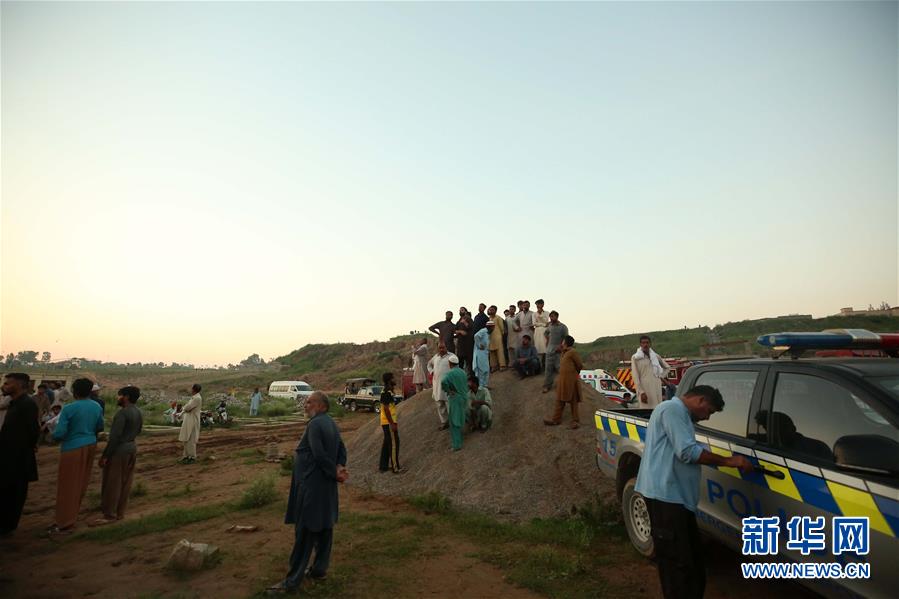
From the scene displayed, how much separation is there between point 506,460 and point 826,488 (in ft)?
20.3

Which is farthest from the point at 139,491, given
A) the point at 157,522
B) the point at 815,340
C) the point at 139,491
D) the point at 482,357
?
the point at 815,340

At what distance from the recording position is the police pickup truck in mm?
2752

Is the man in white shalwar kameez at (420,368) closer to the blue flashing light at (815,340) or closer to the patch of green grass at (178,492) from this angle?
the patch of green grass at (178,492)

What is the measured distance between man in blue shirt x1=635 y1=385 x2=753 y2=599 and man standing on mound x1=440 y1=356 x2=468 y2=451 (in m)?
5.94

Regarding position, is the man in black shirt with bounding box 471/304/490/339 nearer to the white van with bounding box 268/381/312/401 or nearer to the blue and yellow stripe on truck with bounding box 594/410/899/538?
the blue and yellow stripe on truck with bounding box 594/410/899/538

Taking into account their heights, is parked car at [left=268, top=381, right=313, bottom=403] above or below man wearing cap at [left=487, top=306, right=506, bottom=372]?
below

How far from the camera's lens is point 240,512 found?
26.9ft

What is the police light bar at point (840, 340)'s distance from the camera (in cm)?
389

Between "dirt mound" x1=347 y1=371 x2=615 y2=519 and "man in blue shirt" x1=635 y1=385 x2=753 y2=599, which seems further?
"dirt mound" x1=347 y1=371 x2=615 y2=519

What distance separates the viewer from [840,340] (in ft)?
13.0

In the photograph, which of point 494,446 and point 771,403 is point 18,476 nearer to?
point 494,446

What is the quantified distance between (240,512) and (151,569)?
2.51m

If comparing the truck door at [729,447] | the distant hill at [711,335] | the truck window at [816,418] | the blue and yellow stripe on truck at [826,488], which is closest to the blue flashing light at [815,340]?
the truck door at [729,447]

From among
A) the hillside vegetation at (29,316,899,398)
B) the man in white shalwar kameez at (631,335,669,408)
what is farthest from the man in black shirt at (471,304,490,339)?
the hillside vegetation at (29,316,899,398)
